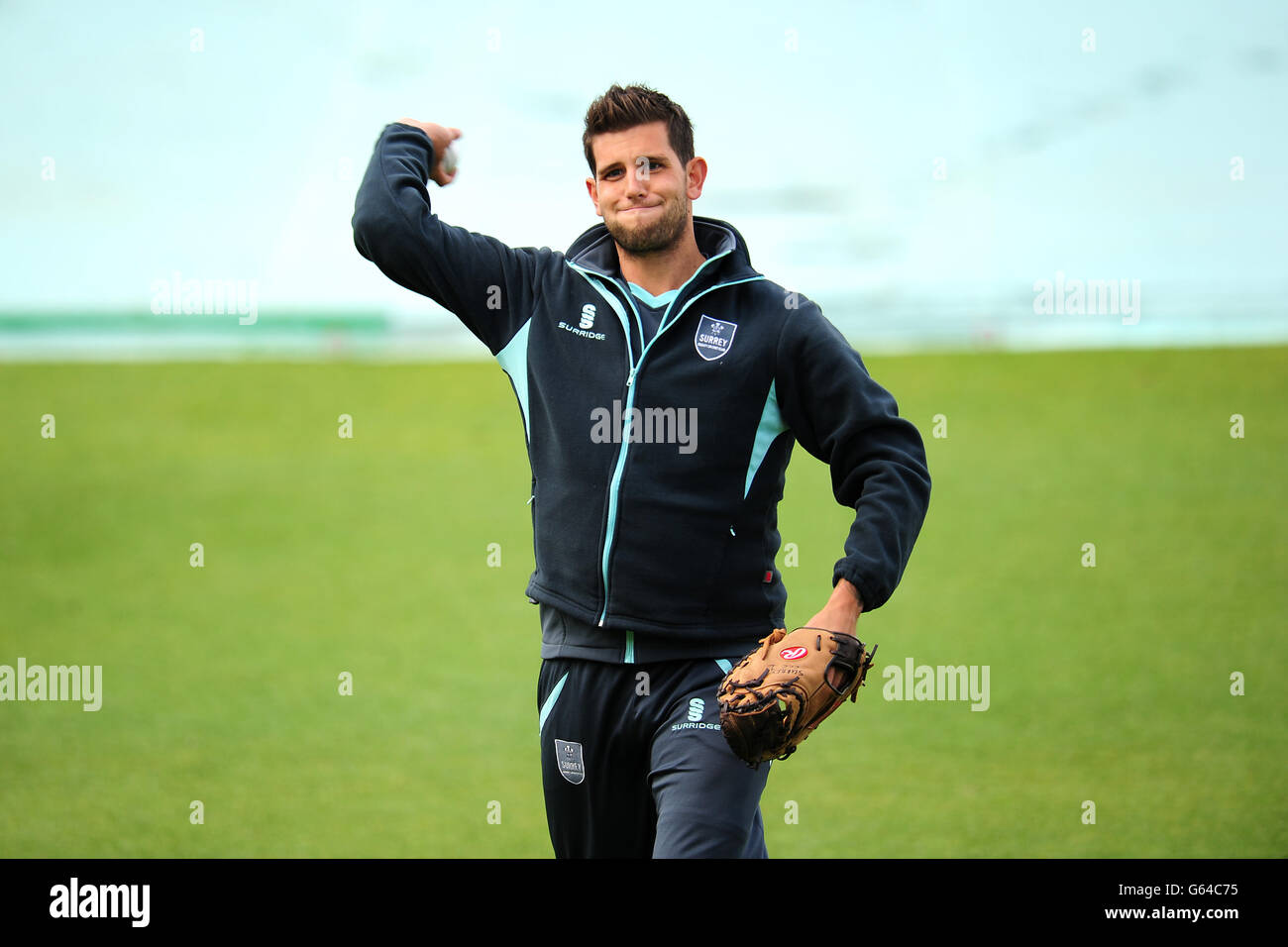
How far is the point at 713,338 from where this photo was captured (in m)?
3.55

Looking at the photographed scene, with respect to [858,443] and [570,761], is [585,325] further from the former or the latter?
[570,761]

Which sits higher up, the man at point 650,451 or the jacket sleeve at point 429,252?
the jacket sleeve at point 429,252

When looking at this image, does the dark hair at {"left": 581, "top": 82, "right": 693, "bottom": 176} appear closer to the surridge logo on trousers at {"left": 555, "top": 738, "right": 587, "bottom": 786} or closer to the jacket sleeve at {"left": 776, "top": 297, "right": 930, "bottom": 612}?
the jacket sleeve at {"left": 776, "top": 297, "right": 930, "bottom": 612}

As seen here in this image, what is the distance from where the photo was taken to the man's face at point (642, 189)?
360 cm

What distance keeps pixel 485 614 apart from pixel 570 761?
8.78 m

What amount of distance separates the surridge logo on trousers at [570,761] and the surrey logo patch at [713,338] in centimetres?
106

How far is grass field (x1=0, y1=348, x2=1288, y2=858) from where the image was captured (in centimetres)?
721

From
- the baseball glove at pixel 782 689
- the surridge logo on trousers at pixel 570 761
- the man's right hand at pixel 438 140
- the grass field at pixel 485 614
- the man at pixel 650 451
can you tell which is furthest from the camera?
the grass field at pixel 485 614

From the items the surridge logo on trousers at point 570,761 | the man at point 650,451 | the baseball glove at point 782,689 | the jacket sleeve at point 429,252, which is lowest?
the surridge logo on trousers at point 570,761

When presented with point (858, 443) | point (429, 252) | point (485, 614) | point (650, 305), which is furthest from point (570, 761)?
point (485, 614)

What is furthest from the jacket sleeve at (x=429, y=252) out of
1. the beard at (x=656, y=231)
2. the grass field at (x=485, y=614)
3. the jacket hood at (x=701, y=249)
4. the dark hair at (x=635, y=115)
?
the grass field at (x=485, y=614)

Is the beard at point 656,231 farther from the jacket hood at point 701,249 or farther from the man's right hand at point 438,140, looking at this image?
the man's right hand at point 438,140

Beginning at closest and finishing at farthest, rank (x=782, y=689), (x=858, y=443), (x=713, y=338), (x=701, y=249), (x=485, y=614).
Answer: (x=782, y=689), (x=858, y=443), (x=713, y=338), (x=701, y=249), (x=485, y=614)

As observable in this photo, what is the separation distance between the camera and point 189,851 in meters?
6.46
